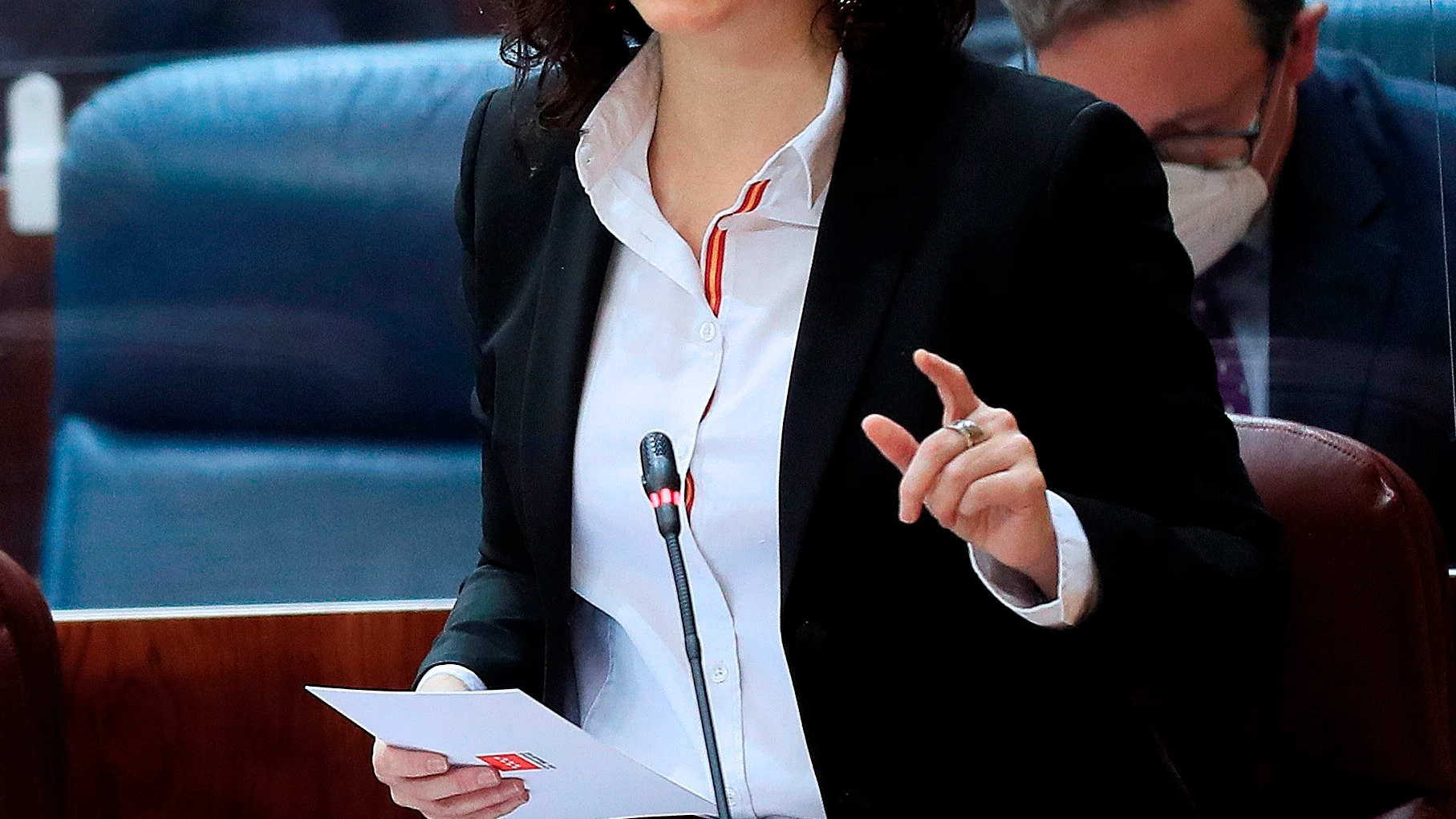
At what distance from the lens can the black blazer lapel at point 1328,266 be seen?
5.22ft

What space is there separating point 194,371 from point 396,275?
260mm

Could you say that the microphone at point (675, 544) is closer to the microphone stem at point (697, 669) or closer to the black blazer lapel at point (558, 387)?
the microphone stem at point (697, 669)

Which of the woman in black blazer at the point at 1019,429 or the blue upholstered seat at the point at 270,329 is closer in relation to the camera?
the woman in black blazer at the point at 1019,429

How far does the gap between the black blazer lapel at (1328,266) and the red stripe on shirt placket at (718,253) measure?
2.47 ft

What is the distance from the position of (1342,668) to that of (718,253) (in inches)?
22.5

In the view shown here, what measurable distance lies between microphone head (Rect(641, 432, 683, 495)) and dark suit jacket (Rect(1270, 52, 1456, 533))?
0.94 m

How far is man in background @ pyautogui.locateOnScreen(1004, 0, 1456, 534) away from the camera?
1557 millimetres

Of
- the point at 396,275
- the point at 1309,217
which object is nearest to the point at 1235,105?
the point at 1309,217

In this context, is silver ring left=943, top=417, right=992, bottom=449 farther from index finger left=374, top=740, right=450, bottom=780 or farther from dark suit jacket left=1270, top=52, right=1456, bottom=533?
dark suit jacket left=1270, top=52, right=1456, bottom=533

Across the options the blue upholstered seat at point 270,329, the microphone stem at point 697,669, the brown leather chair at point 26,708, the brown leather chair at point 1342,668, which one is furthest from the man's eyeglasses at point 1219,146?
the brown leather chair at point 26,708

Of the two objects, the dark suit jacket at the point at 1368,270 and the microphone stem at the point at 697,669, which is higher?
the dark suit jacket at the point at 1368,270

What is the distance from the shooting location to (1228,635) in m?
0.96

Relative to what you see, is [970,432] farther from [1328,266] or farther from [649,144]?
[1328,266]

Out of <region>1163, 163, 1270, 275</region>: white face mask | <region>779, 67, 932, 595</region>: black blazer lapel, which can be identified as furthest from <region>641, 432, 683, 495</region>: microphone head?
<region>1163, 163, 1270, 275</region>: white face mask
